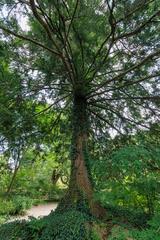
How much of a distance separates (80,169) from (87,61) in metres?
2.46

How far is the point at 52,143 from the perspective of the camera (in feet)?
27.2

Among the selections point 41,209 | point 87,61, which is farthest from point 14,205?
point 87,61

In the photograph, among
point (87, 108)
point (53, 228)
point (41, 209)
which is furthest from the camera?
point (41, 209)

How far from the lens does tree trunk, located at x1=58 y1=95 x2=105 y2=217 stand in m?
6.13

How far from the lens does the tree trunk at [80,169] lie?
6.13 metres

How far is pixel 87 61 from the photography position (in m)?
6.66

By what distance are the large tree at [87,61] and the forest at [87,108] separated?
0.02 metres

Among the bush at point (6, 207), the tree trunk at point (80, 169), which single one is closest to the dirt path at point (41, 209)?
the bush at point (6, 207)

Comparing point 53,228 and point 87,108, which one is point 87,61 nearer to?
point 87,108

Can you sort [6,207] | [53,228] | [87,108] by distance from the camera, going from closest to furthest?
[53,228] → [87,108] → [6,207]

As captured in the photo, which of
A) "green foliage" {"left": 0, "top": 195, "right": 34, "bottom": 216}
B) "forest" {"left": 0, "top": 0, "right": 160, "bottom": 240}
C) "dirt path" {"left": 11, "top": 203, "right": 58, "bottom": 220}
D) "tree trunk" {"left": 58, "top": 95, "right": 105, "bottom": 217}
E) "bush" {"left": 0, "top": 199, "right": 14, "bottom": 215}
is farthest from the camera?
"dirt path" {"left": 11, "top": 203, "right": 58, "bottom": 220}

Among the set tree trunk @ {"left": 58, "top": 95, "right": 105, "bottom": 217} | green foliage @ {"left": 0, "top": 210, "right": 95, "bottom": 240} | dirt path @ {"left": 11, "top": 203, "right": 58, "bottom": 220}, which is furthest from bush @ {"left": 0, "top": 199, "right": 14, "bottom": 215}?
tree trunk @ {"left": 58, "top": 95, "right": 105, "bottom": 217}

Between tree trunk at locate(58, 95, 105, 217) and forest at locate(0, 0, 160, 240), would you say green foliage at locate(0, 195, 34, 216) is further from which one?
tree trunk at locate(58, 95, 105, 217)

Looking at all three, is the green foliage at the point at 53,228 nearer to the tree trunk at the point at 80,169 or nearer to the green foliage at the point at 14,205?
the tree trunk at the point at 80,169
